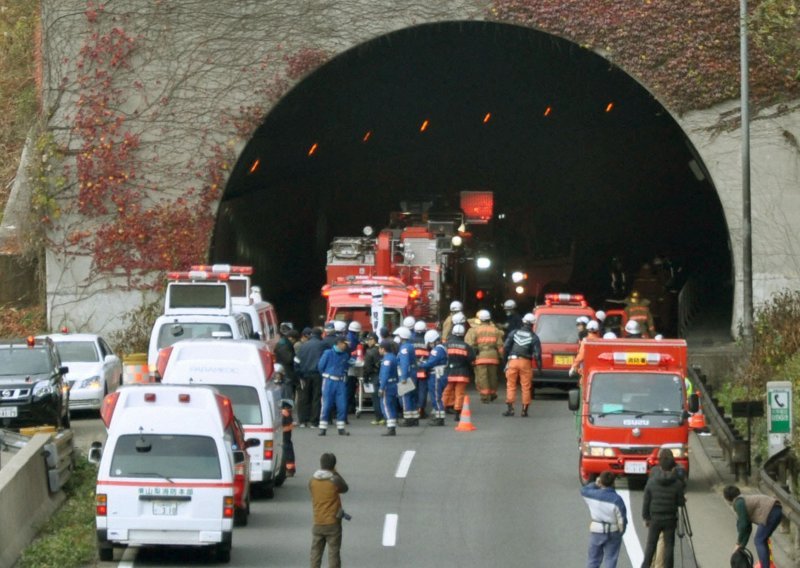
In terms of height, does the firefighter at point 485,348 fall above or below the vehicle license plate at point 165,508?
above

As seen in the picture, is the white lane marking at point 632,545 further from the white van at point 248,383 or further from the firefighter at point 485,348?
the firefighter at point 485,348

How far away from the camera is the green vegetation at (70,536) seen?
1719cm

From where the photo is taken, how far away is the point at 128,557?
17672 mm

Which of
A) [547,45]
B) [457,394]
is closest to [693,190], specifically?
[547,45]

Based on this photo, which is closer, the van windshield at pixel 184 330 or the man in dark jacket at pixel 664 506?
the man in dark jacket at pixel 664 506

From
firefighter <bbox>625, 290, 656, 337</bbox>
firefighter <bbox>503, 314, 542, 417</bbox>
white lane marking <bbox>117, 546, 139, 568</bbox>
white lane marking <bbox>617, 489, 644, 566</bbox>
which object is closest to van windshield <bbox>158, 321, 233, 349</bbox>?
firefighter <bbox>503, 314, 542, 417</bbox>

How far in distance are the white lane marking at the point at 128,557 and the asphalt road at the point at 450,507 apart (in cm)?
2

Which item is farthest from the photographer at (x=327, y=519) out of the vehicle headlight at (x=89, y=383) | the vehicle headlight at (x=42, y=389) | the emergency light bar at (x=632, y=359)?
the vehicle headlight at (x=89, y=383)

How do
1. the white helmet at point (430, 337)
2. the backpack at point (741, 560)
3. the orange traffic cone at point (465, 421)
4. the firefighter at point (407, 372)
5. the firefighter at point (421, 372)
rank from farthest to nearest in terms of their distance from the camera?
the white helmet at point (430, 337)
the firefighter at point (421, 372)
the orange traffic cone at point (465, 421)
the firefighter at point (407, 372)
the backpack at point (741, 560)

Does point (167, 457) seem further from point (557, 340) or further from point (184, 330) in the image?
point (557, 340)

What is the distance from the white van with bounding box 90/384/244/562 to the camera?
16.7 m

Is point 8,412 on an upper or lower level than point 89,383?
lower

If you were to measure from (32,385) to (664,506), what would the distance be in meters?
13.4

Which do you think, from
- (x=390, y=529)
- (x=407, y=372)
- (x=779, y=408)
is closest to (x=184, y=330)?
(x=407, y=372)
